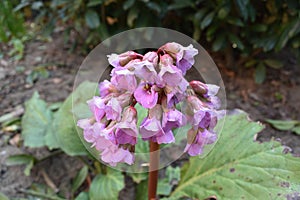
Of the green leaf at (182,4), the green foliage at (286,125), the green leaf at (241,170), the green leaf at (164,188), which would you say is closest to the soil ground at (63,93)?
the green foliage at (286,125)

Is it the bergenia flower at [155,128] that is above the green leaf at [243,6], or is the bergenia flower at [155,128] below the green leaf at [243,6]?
above

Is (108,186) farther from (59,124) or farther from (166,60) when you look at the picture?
(166,60)

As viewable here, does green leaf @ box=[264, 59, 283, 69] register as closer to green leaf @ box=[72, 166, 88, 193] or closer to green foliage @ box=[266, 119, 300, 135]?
green foliage @ box=[266, 119, 300, 135]

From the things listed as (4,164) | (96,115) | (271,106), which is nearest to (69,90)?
(4,164)

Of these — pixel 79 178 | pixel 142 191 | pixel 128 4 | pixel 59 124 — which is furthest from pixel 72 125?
pixel 128 4

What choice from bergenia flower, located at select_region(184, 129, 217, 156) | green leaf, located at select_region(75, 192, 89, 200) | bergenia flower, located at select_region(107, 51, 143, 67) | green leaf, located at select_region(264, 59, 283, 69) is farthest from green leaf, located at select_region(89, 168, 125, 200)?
green leaf, located at select_region(264, 59, 283, 69)

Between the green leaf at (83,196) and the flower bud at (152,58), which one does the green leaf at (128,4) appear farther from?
the flower bud at (152,58)

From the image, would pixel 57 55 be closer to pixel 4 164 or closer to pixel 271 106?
pixel 4 164
